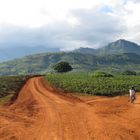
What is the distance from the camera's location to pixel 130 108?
143ft

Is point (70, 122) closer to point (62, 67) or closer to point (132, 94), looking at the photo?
point (132, 94)

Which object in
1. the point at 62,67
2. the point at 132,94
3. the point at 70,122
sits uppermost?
the point at 62,67

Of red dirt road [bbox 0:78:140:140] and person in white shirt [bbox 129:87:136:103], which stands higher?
person in white shirt [bbox 129:87:136:103]

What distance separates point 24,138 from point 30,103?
22621 mm

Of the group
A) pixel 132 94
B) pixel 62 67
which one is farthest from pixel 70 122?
pixel 62 67

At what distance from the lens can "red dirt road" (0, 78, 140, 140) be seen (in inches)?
1114

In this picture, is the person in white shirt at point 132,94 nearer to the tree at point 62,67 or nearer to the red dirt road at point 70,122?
the red dirt road at point 70,122

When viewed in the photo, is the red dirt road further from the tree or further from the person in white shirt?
the tree

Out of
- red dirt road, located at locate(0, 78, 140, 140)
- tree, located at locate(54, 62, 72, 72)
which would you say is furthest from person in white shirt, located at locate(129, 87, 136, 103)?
tree, located at locate(54, 62, 72, 72)

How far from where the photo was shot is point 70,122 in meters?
33.7

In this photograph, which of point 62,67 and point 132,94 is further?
point 62,67

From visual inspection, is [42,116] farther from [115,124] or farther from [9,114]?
[115,124]

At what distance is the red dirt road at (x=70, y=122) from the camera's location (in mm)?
28297

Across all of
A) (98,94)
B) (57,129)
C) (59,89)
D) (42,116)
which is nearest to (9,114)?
(42,116)
